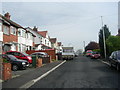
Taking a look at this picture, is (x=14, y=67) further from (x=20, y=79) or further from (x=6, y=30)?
(x=6, y=30)

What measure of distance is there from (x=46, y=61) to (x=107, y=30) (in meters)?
23.1

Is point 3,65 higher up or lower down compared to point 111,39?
lower down

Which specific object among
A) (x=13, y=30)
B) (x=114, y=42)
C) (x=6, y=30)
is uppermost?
(x=13, y=30)

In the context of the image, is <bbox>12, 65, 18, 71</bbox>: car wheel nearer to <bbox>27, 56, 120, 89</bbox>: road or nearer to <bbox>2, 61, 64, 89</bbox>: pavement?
<bbox>2, 61, 64, 89</bbox>: pavement

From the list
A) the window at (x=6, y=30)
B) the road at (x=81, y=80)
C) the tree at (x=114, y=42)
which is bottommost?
the road at (x=81, y=80)

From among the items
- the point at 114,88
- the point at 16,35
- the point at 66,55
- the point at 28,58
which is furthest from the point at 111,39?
the point at 114,88

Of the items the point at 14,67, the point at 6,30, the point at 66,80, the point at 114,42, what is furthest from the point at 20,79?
the point at 114,42

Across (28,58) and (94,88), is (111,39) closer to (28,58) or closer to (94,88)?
(28,58)

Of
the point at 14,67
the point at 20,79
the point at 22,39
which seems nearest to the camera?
the point at 20,79

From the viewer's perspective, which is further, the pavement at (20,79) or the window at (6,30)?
the window at (6,30)

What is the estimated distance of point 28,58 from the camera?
60.0 feet

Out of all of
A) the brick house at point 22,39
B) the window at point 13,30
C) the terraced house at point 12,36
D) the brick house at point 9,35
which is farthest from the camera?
the brick house at point 22,39

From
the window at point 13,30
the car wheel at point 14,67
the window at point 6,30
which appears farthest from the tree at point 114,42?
the car wheel at point 14,67

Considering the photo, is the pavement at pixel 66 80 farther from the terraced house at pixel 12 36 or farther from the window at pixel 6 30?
the window at pixel 6 30
